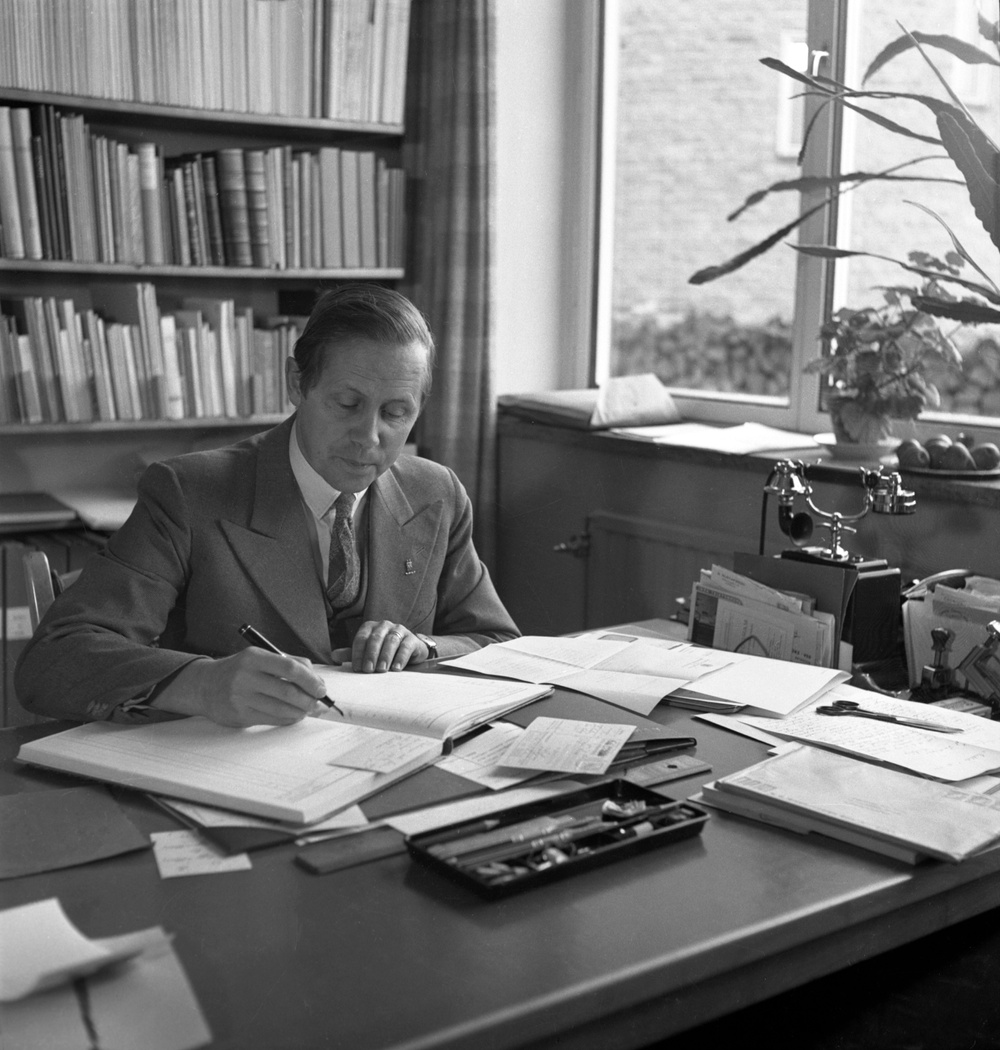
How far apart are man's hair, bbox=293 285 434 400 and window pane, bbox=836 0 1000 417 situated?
47.6 inches

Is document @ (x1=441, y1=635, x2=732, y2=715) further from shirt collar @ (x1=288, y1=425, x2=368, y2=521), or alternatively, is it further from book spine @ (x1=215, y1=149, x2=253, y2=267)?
book spine @ (x1=215, y1=149, x2=253, y2=267)

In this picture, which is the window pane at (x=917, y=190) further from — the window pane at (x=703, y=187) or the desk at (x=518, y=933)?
the desk at (x=518, y=933)

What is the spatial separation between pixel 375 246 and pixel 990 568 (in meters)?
1.80

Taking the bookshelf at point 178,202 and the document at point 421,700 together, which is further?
the bookshelf at point 178,202

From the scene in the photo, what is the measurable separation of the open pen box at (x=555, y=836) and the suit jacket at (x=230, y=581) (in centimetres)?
46

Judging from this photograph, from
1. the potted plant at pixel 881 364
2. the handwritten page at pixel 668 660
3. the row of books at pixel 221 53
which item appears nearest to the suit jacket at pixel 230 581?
the handwritten page at pixel 668 660

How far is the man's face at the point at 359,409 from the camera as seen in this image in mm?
1706

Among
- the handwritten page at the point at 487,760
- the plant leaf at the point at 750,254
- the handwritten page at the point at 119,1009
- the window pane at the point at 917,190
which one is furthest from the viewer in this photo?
the window pane at the point at 917,190

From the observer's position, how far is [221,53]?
→ 2.94 metres

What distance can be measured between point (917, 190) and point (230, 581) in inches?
72.8

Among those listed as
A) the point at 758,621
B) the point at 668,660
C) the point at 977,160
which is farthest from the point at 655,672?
the point at 977,160

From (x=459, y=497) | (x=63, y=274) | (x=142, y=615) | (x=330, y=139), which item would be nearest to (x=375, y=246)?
(x=330, y=139)

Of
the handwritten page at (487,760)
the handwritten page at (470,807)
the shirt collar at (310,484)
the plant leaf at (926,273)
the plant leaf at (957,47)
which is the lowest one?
the handwritten page at (487,760)

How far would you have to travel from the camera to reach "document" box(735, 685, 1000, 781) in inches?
50.0
